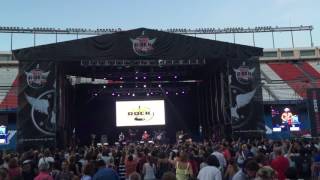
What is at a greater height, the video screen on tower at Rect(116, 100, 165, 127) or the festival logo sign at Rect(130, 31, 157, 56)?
the festival logo sign at Rect(130, 31, 157, 56)

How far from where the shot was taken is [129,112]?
28.1 meters

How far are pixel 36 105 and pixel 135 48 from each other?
4.81 metres

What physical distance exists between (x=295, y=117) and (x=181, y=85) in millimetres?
7729

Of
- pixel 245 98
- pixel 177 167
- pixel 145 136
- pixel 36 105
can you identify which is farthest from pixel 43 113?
pixel 177 167

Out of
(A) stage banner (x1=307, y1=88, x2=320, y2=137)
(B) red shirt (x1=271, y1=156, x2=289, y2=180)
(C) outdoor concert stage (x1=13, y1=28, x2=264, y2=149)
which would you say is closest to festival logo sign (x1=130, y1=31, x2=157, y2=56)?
(C) outdoor concert stage (x1=13, y1=28, x2=264, y2=149)

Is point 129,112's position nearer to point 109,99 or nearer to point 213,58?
point 109,99

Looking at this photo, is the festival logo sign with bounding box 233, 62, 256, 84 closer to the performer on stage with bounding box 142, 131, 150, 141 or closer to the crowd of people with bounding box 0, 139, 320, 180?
the crowd of people with bounding box 0, 139, 320, 180

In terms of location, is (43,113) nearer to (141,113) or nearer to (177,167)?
(141,113)

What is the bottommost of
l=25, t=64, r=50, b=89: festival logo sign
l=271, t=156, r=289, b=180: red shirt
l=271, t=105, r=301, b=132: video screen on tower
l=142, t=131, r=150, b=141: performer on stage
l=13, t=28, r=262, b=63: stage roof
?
l=271, t=156, r=289, b=180: red shirt

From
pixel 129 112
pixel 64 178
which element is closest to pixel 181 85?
pixel 129 112

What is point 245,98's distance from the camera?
68.9 ft

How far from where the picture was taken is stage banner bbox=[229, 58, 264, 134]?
20797 mm

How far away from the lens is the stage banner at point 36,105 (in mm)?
19547

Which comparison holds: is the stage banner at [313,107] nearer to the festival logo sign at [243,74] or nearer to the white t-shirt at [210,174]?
the festival logo sign at [243,74]
